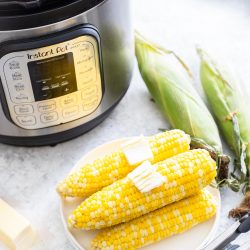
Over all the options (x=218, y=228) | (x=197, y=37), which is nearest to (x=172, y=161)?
(x=218, y=228)

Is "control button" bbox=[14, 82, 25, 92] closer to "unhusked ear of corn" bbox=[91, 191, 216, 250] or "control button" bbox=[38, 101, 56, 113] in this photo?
"control button" bbox=[38, 101, 56, 113]

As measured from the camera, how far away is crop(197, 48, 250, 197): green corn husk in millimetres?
1159

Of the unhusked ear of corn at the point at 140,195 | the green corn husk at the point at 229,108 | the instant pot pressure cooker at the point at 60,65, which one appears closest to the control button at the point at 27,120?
the instant pot pressure cooker at the point at 60,65

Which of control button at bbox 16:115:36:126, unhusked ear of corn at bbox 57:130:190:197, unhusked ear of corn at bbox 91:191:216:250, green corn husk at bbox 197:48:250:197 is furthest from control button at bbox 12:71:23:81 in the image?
green corn husk at bbox 197:48:250:197

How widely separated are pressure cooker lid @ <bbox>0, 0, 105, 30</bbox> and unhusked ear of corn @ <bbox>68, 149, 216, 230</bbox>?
31 cm

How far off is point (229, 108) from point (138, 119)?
205mm

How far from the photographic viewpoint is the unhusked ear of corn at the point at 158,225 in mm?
996

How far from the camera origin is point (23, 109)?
1.08 metres

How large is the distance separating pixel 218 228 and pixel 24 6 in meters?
0.55

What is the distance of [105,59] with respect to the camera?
1.10 meters

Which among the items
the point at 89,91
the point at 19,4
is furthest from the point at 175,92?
the point at 19,4

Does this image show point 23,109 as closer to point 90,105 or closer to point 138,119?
point 90,105

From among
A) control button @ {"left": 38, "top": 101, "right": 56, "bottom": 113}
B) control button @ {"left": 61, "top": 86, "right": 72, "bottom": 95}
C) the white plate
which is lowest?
the white plate

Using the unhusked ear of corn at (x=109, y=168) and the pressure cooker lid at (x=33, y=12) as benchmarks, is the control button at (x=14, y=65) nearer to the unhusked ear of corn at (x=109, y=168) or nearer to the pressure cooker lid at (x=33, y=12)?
the pressure cooker lid at (x=33, y=12)
